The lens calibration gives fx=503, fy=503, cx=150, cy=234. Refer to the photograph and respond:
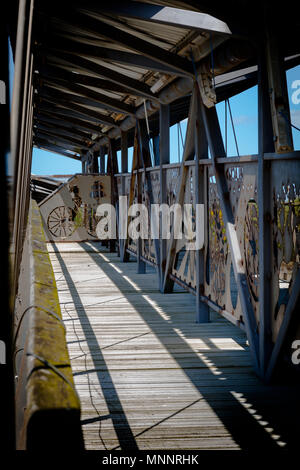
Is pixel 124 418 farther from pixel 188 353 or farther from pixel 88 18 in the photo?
pixel 88 18

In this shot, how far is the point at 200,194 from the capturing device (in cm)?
524

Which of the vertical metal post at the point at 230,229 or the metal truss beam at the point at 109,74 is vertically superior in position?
the metal truss beam at the point at 109,74

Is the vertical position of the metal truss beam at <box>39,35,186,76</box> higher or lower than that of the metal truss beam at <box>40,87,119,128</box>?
lower

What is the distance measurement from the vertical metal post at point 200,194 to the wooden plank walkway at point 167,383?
0.17 m

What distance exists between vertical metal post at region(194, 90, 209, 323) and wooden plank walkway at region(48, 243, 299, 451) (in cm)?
17

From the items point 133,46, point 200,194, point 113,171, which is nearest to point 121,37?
point 133,46

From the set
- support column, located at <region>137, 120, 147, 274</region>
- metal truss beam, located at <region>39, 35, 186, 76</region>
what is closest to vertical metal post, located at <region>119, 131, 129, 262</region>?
support column, located at <region>137, 120, 147, 274</region>

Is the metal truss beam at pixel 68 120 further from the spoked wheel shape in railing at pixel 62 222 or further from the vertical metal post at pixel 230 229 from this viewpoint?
the vertical metal post at pixel 230 229

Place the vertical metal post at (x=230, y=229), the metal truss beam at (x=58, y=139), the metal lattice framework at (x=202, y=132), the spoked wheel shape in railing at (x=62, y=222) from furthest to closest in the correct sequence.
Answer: the metal truss beam at (x=58, y=139), the spoked wheel shape in railing at (x=62, y=222), the vertical metal post at (x=230, y=229), the metal lattice framework at (x=202, y=132)

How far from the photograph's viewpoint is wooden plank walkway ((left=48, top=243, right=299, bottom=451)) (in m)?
2.83

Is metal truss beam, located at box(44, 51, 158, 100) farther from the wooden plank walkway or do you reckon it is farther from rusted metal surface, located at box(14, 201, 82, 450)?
rusted metal surface, located at box(14, 201, 82, 450)

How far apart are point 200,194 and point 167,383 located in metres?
2.24

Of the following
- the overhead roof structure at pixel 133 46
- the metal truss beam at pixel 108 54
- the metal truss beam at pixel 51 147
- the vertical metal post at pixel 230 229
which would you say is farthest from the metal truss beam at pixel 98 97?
the metal truss beam at pixel 51 147

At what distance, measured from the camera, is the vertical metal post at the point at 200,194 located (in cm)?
522
